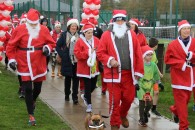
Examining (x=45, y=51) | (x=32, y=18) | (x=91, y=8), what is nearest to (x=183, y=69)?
(x=45, y=51)

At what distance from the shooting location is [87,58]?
404 inches

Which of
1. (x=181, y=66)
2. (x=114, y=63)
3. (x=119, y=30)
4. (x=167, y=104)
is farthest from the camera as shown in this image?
(x=167, y=104)

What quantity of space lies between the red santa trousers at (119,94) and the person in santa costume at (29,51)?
1470mm

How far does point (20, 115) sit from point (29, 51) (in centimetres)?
150

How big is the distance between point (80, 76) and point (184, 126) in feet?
9.04

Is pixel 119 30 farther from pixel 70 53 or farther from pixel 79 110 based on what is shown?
pixel 70 53

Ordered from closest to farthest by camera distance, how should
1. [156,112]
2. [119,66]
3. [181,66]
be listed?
[119,66] → [181,66] → [156,112]

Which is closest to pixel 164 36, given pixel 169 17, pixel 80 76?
pixel 169 17

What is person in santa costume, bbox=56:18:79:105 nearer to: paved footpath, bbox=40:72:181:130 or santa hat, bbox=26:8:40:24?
paved footpath, bbox=40:72:181:130

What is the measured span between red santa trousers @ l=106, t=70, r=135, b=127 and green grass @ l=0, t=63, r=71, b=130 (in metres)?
1.00

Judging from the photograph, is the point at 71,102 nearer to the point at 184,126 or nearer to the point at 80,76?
the point at 80,76

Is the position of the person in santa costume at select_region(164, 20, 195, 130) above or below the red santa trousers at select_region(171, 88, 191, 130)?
above

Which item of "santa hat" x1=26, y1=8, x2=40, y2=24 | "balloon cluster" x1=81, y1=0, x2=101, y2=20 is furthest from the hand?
"balloon cluster" x1=81, y1=0, x2=101, y2=20

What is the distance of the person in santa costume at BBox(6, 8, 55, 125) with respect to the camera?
874 centimetres
